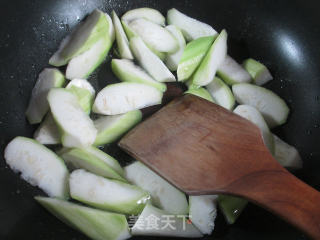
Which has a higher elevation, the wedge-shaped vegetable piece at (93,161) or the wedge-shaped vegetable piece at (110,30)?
the wedge-shaped vegetable piece at (110,30)

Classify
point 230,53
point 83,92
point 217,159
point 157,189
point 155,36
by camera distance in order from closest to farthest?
point 217,159
point 157,189
point 83,92
point 155,36
point 230,53

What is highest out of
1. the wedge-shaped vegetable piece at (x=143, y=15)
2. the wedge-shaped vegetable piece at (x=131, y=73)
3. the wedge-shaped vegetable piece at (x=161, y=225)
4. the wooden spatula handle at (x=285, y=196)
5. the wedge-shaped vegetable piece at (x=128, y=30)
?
the wedge-shaped vegetable piece at (x=143, y=15)

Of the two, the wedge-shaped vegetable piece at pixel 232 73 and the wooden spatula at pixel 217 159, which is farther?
the wedge-shaped vegetable piece at pixel 232 73

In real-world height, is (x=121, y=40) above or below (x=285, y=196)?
above

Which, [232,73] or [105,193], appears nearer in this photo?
[105,193]

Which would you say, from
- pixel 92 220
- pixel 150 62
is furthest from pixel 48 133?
pixel 150 62

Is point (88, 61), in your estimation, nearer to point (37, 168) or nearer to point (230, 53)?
point (37, 168)

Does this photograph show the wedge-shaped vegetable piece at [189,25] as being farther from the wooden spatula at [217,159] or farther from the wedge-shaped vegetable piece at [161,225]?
the wedge-shaped vegetable piece at [161,225]

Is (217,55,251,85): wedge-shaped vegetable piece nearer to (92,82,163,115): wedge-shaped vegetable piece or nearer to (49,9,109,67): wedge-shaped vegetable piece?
(92,82,163,115): wedge-shaped vegetable piece

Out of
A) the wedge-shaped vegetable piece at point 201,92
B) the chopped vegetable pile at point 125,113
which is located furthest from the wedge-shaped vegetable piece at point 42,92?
the wedge-shaped vegetable piece at point 201,92
